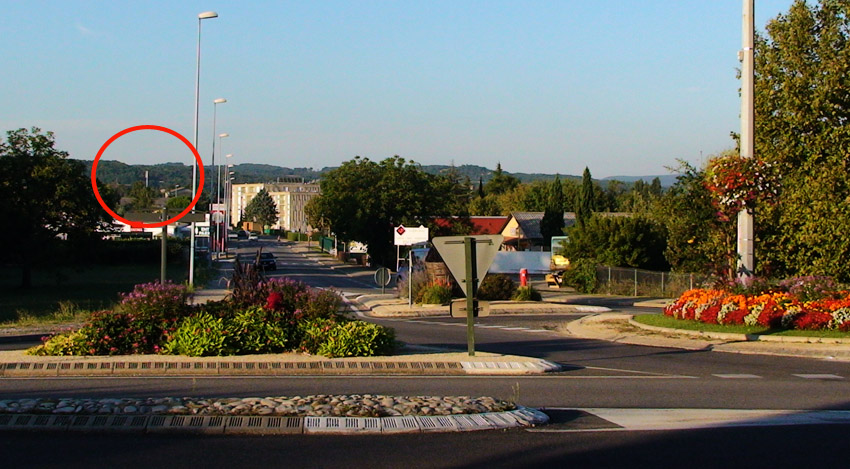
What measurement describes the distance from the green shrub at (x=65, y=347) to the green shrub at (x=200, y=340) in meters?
1.26

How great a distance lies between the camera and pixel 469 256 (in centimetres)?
1371

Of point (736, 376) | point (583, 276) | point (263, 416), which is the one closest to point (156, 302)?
point (263, 416)

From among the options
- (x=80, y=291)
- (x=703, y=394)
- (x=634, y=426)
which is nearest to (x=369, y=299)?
(x=80, y=291)

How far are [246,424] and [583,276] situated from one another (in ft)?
125

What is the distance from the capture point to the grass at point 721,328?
19312 mm

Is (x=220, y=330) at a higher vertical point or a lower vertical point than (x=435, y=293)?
higher

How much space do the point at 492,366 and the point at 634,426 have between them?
15.9 ft

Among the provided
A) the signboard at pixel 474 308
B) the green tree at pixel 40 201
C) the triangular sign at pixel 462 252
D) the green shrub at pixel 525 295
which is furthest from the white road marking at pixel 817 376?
the green tree at pixel 40 201

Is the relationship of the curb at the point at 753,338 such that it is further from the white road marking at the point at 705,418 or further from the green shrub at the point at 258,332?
the green shrub at the point at 258,332

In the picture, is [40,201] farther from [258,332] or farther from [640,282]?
[258,332]

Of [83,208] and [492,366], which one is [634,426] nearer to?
[492,366]

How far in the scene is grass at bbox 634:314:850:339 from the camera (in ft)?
63.4

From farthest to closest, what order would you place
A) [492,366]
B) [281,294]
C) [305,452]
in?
[281,294]
[492,366]
[305,452]

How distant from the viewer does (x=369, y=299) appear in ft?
118
